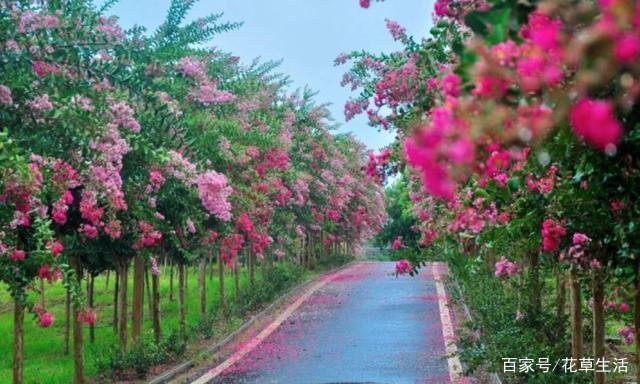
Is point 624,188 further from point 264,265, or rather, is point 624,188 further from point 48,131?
point 264,265

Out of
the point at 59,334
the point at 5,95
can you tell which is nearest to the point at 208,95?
the point at 5,95

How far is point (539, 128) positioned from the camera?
1.59 m

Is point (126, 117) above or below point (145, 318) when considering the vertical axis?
above

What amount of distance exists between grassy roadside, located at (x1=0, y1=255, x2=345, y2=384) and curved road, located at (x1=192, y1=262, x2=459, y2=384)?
0.75 m

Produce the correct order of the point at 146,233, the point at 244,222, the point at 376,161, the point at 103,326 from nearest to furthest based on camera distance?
the point at 376,161 < the point at 146,233 < the point at 244,222 < the point at 103,326

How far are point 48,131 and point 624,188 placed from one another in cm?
541

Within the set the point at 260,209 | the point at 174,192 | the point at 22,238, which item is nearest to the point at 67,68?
the point at 22,238

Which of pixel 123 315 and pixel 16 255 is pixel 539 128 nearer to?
pixel 16 255

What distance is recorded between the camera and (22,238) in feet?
A: 24.1

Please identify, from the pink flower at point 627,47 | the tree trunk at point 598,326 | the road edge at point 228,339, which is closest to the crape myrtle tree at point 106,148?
the road edge at point 228,339

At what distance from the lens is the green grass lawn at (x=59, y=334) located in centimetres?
1177

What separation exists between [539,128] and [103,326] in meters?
17.1

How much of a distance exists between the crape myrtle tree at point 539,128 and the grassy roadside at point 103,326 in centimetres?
576

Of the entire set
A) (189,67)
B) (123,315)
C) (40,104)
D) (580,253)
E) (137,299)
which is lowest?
(123,315)
